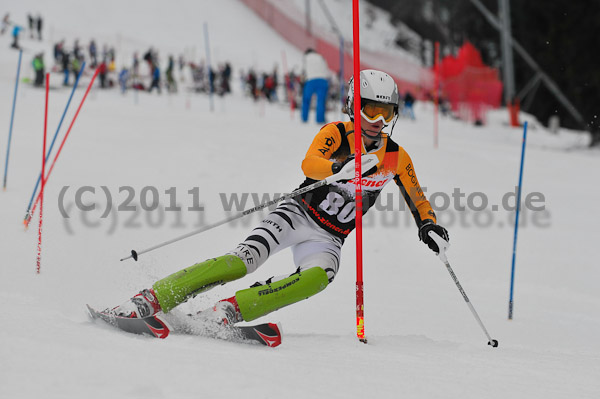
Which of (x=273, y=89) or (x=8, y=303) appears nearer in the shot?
(x=8, y=303)

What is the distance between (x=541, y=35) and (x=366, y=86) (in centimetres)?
3369

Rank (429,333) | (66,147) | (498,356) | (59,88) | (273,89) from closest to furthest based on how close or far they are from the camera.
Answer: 1. (498,356)
2. (429,333)
3. (66,147)
4. (59,88)
5. (273,89)

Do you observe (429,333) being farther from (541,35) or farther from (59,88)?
(541,35)

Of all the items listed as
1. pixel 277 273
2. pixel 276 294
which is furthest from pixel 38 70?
pixel 276 294

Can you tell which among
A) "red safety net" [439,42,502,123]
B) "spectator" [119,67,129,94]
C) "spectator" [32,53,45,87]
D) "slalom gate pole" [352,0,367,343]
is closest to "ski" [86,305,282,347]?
"slalom gate pole" [352,0,367,343]

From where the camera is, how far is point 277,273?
256 inches

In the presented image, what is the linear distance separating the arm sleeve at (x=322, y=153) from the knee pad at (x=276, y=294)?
612 millimetres

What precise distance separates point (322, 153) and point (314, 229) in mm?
548

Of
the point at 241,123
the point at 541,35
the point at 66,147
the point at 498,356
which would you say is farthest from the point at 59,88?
the point at 541,35

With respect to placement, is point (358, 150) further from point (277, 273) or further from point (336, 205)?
point (277, 273)

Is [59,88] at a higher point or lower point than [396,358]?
higher

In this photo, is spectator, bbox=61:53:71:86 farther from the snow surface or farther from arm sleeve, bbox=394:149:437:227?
arm sleeve, bbox=394:149:437:227

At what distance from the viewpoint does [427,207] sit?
13.7ft

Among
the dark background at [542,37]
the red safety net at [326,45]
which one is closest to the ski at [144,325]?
the dark background at [542,37]
